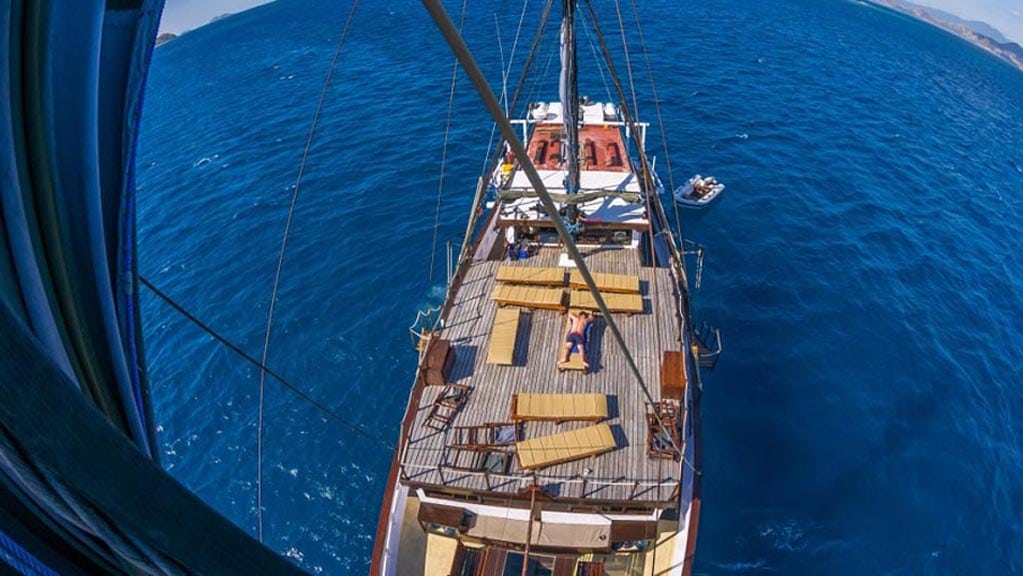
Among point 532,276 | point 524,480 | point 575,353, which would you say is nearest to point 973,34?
point 532,276

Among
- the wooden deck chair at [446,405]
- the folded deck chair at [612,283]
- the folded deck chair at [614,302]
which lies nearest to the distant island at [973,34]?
the folded deck chair at [612,283]

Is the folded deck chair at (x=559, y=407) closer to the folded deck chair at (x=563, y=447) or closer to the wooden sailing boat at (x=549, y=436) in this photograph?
the wooden sailing boat at (x=549, y=436)

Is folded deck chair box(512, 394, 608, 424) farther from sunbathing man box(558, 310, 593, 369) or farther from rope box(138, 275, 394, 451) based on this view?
rope box(138, 275, 394, 451)

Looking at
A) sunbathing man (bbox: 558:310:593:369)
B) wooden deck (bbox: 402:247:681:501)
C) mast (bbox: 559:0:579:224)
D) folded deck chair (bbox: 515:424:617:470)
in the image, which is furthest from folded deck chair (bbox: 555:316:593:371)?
mast (bbox: 559:0:579:224)

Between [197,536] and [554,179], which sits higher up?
[197,536]

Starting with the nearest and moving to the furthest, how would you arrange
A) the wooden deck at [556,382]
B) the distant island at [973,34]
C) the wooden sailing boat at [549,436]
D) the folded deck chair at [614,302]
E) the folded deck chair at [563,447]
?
1. the wooden deck at [556,382]
2. the wooden sailing boat at [549,436]
3. the folded deck chair at [563,447]
4. the folded deck chair at [614,302]
5. the distant island at [973,34]

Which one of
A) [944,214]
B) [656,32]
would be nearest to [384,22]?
[656,32]

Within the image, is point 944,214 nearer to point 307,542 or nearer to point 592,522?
point 592,522
